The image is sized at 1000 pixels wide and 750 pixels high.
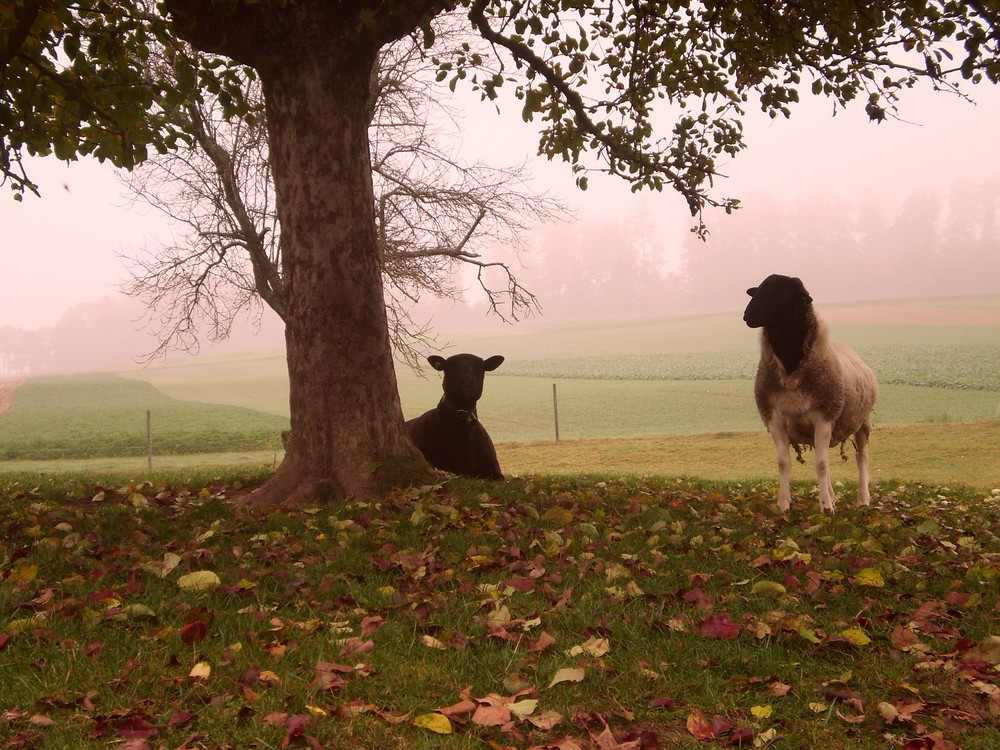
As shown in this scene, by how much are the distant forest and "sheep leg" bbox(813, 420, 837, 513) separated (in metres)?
102

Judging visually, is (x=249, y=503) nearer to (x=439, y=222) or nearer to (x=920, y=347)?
(x=439, y=222)

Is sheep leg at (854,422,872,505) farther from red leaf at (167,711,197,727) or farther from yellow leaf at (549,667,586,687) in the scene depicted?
red leaf at (167,711,197,727)

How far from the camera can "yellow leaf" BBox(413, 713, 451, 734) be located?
3801 millimetres

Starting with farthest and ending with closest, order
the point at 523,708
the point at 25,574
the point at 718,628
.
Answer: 1. the point at 25,574
2. the point at 718,628
3. the point at 523,708

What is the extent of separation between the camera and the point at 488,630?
5.12m

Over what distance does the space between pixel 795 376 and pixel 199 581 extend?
7.79 meters

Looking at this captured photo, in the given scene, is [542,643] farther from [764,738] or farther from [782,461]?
[782,461]

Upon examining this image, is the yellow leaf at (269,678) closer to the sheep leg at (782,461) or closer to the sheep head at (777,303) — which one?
the sheep leg at (782,461)

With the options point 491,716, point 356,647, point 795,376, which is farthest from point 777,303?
point 491,716

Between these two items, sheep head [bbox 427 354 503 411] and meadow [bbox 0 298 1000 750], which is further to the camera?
sheep head [bbox 427 354 503 411]

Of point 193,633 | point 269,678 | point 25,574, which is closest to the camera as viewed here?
point 269,678

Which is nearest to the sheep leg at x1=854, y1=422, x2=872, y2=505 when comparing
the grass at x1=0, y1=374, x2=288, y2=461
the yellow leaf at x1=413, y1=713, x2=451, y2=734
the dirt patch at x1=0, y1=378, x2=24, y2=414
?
the yellow leaf at x1=413, y1=713, x2=451, y2=734

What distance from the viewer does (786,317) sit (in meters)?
10.3

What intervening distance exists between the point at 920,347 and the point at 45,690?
2605 inches
